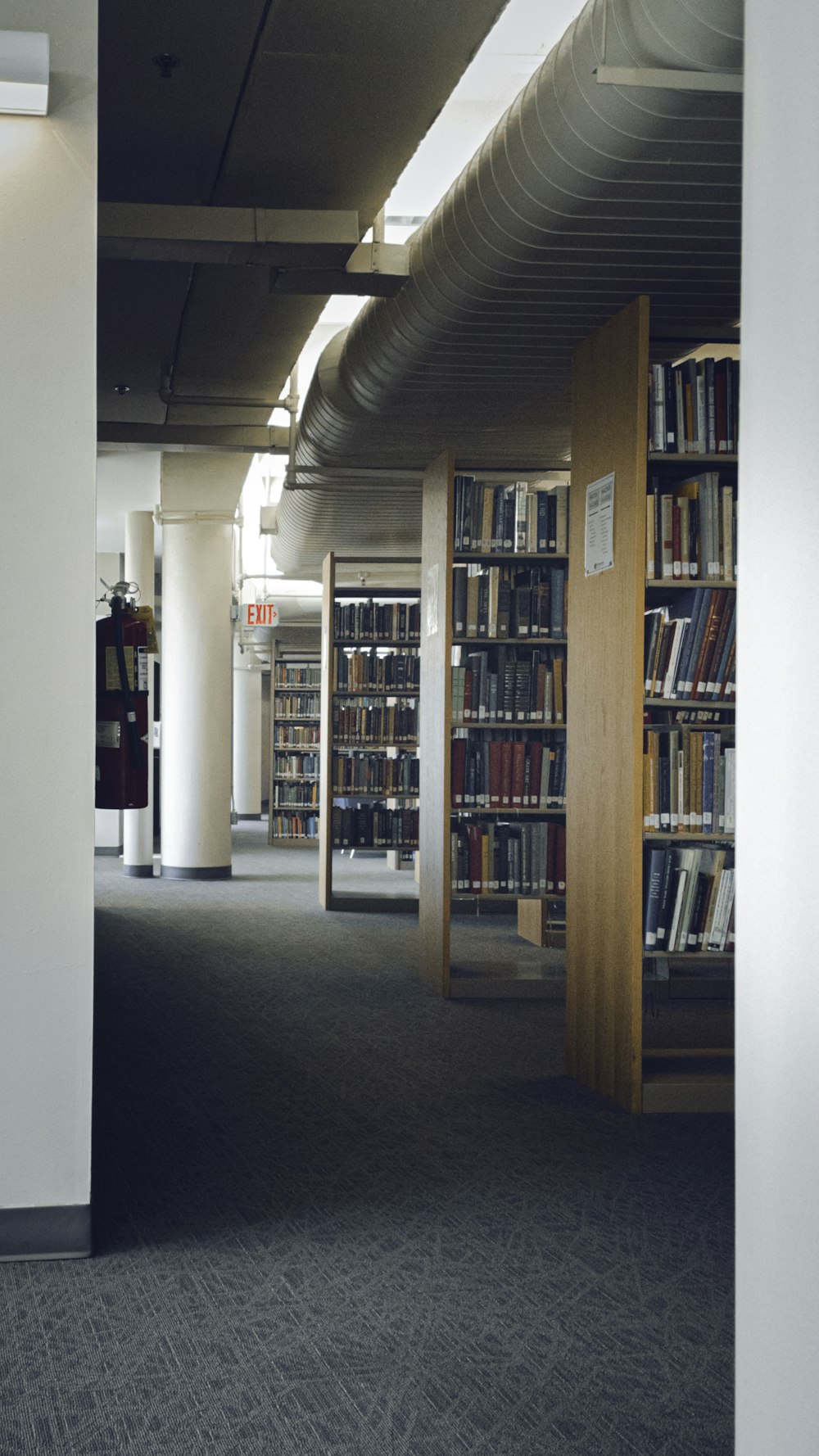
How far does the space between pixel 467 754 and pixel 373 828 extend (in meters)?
3.35

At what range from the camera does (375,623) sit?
9.03 m

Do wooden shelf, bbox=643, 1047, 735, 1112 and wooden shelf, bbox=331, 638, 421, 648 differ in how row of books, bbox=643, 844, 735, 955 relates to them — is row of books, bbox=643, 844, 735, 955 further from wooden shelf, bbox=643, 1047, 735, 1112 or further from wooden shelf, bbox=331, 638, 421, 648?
wooden shelf, bbox=331, 638, 421, 648

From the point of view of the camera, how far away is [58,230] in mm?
2875

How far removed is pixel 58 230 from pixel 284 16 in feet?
5.06

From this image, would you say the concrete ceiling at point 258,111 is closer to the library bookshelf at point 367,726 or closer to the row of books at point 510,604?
the row of books at point 510,604

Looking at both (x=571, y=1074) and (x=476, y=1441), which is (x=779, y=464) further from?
(x=571, y=1074)

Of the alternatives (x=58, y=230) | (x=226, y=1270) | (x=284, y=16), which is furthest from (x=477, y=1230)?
(x=284, y=16)

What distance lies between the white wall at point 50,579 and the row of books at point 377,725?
21.2 feet

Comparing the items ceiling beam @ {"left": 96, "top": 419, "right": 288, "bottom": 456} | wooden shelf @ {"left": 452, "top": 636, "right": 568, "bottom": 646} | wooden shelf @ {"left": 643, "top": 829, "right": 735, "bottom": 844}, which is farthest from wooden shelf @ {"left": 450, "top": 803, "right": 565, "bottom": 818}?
ceiling beam @ {"left": 96, "top": 419, "right": 288, "bottom": 456}

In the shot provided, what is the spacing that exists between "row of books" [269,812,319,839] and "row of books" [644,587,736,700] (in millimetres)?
11347

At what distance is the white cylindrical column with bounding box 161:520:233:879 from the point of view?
10.7 metres

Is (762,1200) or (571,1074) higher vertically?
(762,1200)

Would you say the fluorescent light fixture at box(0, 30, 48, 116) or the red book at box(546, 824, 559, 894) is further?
the red book at box(546, 824, 559, 894)

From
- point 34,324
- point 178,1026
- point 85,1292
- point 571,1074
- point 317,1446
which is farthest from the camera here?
point 178,1026
